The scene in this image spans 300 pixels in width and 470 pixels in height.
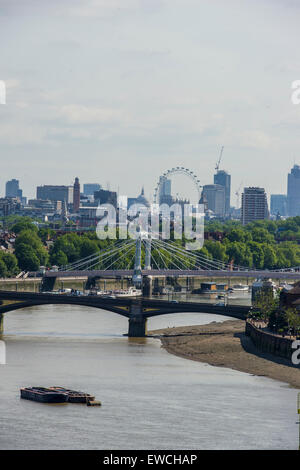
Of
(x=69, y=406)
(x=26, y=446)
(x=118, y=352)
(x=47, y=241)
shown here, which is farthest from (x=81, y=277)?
(x=26, y=446)

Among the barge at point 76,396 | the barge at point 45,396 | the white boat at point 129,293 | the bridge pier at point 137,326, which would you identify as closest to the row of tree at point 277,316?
the bridge pier at point 137,326

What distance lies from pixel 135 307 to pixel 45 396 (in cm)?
2363

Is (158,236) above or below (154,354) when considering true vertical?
above

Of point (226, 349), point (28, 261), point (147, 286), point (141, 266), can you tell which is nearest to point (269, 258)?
point (141, 266)

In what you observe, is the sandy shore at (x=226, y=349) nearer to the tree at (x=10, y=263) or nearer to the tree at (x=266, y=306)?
the tree at (x=266, y=306)

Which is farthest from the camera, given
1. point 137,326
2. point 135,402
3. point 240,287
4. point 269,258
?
point 269,258

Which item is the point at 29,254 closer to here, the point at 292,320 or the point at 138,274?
the point at 138,274

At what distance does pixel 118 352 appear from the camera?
6112 cm

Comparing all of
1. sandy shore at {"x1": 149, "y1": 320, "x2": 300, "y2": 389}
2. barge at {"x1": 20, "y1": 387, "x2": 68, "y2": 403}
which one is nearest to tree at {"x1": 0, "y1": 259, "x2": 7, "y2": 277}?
sandy shore at {"x1": 149, "y1": 320, "x2": 300, "y2": 389}

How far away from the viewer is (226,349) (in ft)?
206

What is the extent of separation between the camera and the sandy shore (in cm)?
5472

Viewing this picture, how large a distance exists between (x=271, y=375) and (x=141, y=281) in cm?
5496

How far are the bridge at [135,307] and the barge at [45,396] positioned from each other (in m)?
22.5

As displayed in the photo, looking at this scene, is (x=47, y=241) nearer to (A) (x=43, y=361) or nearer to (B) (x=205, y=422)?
(A) (x=43, y=361)
